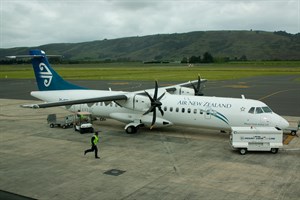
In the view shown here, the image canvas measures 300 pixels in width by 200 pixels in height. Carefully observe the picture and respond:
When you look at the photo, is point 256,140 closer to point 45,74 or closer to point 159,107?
point 159,107

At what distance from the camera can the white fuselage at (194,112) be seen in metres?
22.1

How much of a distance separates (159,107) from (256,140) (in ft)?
24.4

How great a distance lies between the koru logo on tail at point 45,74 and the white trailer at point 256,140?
56.5 ft

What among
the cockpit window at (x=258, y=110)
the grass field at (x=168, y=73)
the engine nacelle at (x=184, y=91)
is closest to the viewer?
the cockpit window at (x=258, y=110)

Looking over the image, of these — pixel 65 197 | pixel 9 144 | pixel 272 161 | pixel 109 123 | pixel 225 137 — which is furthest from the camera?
pixel 109 123

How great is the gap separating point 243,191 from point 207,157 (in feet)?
16.9

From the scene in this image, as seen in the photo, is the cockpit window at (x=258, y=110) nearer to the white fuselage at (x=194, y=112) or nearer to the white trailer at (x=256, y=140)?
the white fuselage at (x=194, y=112)

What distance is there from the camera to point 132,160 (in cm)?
1848

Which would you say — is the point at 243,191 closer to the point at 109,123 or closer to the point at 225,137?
the point at 225,137

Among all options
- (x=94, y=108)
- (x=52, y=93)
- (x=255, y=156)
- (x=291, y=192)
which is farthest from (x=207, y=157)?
(x=52, y=93)

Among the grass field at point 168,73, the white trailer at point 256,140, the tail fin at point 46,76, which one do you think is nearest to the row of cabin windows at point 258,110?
the white trailer at point 256,140

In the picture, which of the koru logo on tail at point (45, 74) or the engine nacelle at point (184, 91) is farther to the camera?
the engine nacelle at point (184, 91)

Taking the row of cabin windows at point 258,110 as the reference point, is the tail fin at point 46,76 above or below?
above

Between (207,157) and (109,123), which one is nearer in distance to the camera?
(207,157)
